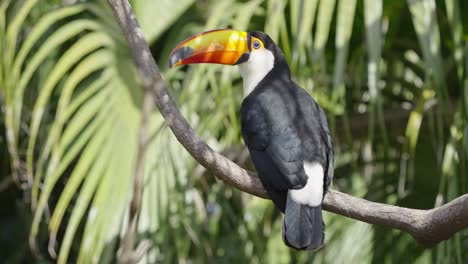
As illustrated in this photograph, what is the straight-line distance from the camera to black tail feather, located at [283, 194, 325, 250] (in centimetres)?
200

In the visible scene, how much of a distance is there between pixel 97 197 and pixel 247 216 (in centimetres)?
85

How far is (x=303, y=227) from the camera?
204 centimetres

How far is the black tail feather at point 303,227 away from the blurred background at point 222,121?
0.52m

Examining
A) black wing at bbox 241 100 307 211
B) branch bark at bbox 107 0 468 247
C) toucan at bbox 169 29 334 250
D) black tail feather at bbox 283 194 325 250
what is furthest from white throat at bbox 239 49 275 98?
branch bark at bbox 107 0 468 247

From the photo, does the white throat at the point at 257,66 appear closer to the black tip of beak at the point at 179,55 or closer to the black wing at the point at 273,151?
the black wing at the point at 273,151

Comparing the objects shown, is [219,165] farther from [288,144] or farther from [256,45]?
[256,45]

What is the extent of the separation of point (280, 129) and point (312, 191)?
0.32 metres

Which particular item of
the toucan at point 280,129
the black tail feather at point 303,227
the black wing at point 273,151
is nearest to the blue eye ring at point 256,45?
the toucan at point 280,129

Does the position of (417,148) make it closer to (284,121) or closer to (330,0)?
(330,0)

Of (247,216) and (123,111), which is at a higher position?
(123,111)

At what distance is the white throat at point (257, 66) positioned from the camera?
2.74 meters

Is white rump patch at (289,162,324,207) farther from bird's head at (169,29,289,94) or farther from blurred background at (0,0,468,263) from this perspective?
bird's head at (169,29,289,94)

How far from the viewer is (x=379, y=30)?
104 inches

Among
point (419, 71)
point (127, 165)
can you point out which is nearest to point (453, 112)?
point (419, 71)
